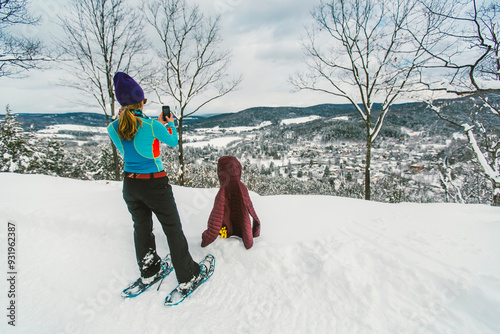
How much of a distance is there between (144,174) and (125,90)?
0.80m

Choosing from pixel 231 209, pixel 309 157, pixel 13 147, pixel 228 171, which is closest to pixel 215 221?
pixel 231 209

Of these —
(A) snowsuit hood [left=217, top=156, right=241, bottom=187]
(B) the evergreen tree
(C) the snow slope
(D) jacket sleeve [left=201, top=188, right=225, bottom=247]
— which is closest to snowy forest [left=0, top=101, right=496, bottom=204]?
(B) the evergreen tree

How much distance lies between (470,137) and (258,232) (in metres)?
9.66

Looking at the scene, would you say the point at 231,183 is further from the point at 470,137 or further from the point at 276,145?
the point at 276,145

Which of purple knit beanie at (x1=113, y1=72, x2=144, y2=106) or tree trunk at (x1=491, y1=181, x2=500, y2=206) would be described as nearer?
purple knit beanie at (x1=113, y1=72, x2=144, y2=106)

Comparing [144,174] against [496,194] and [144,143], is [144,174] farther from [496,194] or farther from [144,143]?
[496,194]

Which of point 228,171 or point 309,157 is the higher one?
point 228,171

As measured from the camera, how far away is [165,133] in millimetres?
2053

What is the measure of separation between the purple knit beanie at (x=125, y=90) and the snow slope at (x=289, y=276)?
2006 millimetres

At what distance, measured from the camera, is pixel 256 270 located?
8.09ft

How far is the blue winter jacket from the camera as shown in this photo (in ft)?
6.54

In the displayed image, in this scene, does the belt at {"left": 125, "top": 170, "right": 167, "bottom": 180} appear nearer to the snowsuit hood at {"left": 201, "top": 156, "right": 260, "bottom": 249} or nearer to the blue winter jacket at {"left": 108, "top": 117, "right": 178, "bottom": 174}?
the blue winter jacket at {"left": 108, "top": 117, "right": 178, "bottom": 174}

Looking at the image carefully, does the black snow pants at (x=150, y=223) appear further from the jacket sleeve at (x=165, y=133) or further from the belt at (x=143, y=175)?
the jacket sleeve at (x=165, y=133)

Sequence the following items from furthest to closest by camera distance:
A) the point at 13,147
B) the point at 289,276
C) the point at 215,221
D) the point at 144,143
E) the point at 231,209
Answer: the point at 13,147 < the point at 231,209 < the point at 215,221 < the point at 289,276 < the point at 144,143
